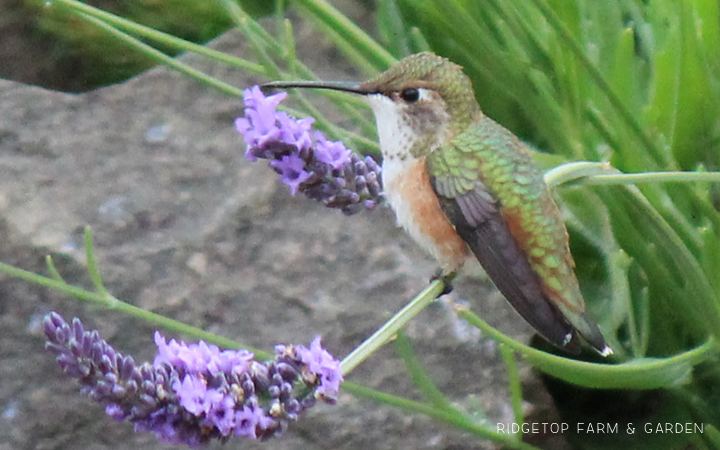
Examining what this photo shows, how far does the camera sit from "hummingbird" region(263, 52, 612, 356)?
1155 mm

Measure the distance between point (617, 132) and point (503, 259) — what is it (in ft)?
1.38

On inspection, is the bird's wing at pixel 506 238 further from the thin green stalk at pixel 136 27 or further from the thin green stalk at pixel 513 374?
the thin green stalk at pixel 136 27

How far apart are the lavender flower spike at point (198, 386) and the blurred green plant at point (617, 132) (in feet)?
1.30

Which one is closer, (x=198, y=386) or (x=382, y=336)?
(x=198, y=386)

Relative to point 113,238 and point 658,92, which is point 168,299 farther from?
point 658,92

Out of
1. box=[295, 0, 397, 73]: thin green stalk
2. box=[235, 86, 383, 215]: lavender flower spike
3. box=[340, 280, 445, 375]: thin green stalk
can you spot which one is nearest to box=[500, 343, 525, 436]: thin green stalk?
box=[340, 280, 445, 375]: thin green stalk

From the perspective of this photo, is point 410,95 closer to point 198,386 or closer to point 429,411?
point 429,411

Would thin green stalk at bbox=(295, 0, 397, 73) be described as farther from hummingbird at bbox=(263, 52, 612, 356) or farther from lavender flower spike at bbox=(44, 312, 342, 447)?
lavender flower spike at bbox=(44, 312, 342, 447)

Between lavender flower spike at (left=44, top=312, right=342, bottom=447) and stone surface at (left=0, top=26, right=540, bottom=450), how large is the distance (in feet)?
2.23

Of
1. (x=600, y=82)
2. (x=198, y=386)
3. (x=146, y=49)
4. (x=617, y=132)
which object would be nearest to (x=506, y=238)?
(x=600, y=82)

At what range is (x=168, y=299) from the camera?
1.58 meters

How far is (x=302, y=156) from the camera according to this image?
1.04 meters

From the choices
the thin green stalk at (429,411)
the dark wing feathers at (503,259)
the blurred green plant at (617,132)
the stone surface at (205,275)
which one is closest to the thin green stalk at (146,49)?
the blurred green plant at (617,132)

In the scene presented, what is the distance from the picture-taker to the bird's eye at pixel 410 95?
122cm
